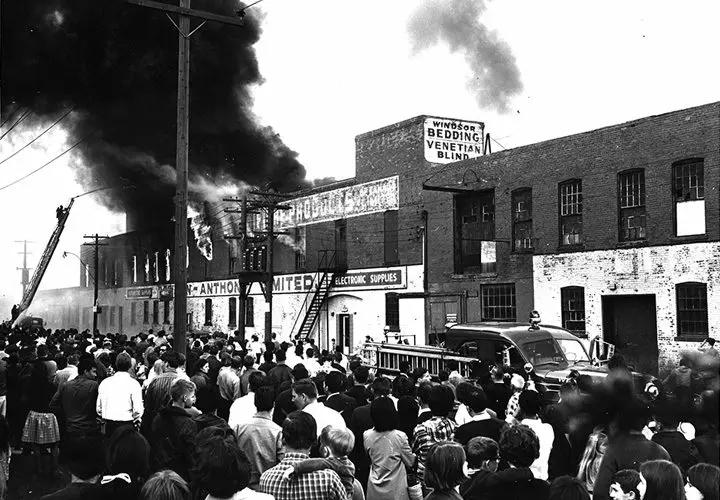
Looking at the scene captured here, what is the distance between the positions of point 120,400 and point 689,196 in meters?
16.7

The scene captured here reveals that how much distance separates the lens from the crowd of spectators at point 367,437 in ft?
11.5

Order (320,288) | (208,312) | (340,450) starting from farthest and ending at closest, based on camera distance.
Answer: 1. (208,312)
2. (320,288)
3. (340,450)

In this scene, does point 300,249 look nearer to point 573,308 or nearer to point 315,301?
point 315,301

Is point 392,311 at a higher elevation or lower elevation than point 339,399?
higher

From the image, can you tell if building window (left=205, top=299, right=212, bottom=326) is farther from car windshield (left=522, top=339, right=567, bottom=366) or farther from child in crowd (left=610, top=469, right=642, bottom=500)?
child in crowd (left=610, top=469, right=642, bottom=500)

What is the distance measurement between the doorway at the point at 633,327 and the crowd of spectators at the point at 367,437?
12.8 meters

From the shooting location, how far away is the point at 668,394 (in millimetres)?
3605

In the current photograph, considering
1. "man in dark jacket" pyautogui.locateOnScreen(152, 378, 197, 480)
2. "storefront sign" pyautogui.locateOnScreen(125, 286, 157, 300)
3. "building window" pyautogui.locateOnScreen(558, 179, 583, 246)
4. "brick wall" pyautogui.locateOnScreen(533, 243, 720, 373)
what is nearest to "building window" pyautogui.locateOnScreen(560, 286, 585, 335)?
"brick wall" pyautogui.locateOnScreen(533, 243, 720, 373)

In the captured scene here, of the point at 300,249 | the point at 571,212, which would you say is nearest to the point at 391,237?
the point at 300,249

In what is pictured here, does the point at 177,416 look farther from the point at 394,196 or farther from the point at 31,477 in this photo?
the point at 394,196

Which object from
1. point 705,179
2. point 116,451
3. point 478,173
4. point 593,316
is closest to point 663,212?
point 705,179

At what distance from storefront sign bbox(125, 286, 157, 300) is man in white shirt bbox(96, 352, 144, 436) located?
137ft

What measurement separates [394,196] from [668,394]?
2658cm

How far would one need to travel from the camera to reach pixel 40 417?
9828 millimetres
